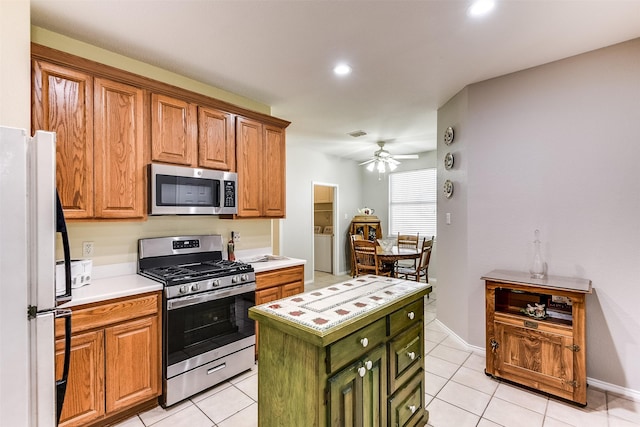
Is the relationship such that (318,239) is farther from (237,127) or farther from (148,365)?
(148,365)

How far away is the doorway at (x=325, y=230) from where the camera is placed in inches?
260

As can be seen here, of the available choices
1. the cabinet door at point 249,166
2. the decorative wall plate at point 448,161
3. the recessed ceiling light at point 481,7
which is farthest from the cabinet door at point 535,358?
the cabinet door at point 249,166

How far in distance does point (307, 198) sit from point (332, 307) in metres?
4.36

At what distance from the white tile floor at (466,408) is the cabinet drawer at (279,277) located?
802mm

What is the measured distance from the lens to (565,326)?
222 cm

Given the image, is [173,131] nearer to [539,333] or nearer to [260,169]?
[260,169]

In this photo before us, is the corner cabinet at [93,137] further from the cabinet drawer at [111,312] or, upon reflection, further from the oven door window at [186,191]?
the cabinet drawer at [111,312]

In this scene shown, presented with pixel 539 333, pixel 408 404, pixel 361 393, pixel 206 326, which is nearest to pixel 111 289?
pixel 206 326

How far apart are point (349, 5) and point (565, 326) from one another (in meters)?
2.71

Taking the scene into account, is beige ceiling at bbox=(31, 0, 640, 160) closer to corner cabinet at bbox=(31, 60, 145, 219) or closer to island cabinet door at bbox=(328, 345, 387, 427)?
corner cabinet at bbox=(31, 60, 145, 219)

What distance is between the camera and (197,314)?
7.54 feet

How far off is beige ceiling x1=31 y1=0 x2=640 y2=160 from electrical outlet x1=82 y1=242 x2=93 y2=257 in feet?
5.01

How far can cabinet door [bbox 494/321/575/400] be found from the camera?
7.23 feet

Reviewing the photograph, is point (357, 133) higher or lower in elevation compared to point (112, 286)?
higher
